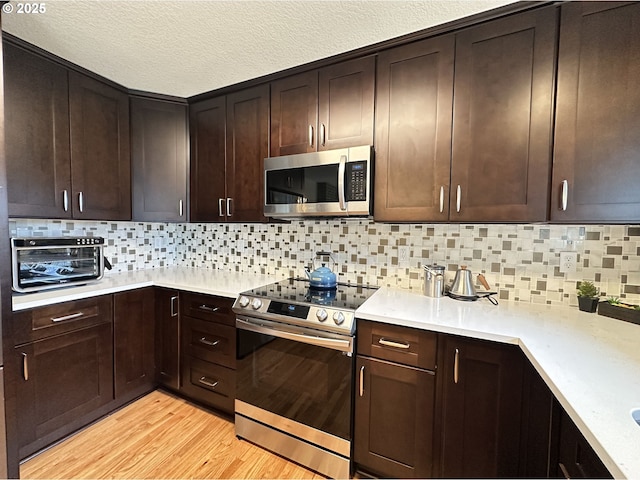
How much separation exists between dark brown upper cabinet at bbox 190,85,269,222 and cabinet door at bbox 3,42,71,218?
31.9 inches

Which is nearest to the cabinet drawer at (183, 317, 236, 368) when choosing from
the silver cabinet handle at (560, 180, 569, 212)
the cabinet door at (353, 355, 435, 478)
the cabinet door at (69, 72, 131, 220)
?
the cabinet door at (353, 355, 435, 478)

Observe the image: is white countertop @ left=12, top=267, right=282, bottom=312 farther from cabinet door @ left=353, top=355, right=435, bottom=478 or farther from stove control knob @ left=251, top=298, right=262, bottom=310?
cabinet door @ left=353, top=355, right=435, bottom=478

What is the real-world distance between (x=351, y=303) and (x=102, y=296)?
1622 mm

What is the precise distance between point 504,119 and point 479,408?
4.39ft

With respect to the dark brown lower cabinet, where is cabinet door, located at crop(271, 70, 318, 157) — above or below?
above

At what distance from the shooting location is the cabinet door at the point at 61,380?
60.2 inches

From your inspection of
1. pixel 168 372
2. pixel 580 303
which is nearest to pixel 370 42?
pixel 580 303

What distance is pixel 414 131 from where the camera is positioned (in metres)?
1.57

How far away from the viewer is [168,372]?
2164 millimetres

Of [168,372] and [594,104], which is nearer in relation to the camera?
[594,104]

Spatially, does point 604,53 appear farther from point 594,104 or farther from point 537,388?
point 537,388

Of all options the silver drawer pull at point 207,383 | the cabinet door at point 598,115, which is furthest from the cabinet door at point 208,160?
the cabinet door at point 598,115

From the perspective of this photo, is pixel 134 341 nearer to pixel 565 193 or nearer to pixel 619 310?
pixel 565 193

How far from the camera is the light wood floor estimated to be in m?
1.53
